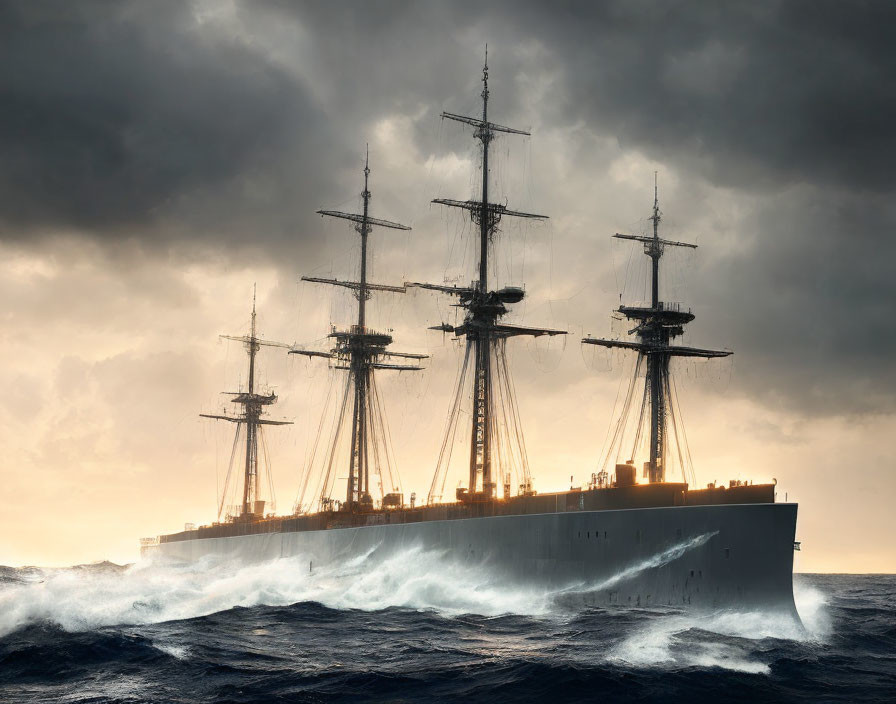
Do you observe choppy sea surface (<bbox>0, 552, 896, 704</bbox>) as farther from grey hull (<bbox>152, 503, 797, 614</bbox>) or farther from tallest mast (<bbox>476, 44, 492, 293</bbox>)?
tallest mast (<bbox>476, 44, 492, 293</bbox>)

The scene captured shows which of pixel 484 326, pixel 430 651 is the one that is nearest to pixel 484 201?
pixel 484 326

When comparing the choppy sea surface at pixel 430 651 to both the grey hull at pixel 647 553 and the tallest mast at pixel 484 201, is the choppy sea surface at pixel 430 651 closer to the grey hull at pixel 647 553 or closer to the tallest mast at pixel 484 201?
the grey hull at pixel 647 553

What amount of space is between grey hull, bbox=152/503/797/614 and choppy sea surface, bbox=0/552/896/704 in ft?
2.96

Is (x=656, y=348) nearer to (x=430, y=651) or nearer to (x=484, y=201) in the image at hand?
(x=484, y=201)

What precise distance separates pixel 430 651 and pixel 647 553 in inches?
485

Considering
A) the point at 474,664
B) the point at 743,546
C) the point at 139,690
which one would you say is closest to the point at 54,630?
the point at 139,690

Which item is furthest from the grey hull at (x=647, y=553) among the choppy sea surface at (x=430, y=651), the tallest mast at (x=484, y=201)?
the tallest mast at (x=484, y=201)

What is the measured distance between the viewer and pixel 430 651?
26.0m

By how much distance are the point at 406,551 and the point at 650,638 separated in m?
23.3

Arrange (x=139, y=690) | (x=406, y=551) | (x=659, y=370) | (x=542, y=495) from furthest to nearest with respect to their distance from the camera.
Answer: (x=659, y=370)
(x=406, y=551)
(x=542, y=495)
(x=139, y=690)

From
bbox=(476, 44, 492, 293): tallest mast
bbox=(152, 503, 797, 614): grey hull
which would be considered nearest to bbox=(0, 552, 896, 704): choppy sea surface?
bbox=(152, 503, 797, 614): grey hull

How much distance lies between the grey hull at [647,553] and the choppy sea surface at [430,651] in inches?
35.5

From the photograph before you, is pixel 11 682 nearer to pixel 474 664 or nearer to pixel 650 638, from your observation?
pixel 474 664

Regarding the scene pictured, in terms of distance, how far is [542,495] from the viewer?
41.2 m
